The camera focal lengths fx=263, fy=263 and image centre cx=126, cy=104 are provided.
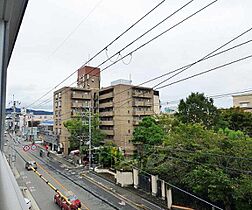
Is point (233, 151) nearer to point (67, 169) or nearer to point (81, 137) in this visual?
point (67, 169)

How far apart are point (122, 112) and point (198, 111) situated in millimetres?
4983

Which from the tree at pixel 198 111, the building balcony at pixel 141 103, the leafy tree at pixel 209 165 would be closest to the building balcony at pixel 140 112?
the building balcony at pixel 141 103

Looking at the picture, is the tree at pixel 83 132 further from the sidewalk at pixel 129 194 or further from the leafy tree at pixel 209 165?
the leafy tree at pixel 209 165

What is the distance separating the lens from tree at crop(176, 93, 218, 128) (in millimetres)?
9594

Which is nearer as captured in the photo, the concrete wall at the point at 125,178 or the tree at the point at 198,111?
the concrete wall at the point at 125,178

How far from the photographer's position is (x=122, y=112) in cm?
1374

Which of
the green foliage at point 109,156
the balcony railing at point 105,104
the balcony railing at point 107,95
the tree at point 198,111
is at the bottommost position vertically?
the green foliage at point 109,156

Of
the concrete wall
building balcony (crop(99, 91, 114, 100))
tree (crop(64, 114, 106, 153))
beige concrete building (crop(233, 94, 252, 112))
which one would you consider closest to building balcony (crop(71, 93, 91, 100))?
building balcony (crop(99, 91, 114, 100))

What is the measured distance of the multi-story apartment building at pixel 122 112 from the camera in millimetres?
13422

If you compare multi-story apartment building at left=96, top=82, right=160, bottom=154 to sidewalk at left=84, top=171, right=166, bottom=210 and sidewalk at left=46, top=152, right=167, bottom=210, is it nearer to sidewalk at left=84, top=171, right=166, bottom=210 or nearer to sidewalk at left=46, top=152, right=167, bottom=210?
sidewalk at left=46, top=152, right=167, bottom=210

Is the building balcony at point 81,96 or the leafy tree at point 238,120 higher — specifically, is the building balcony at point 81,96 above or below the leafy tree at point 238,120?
above

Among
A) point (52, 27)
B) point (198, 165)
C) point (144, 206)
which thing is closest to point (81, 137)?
point (144, 206)

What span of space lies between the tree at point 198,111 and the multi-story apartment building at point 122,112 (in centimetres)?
366

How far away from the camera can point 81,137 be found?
12000 millimetres
